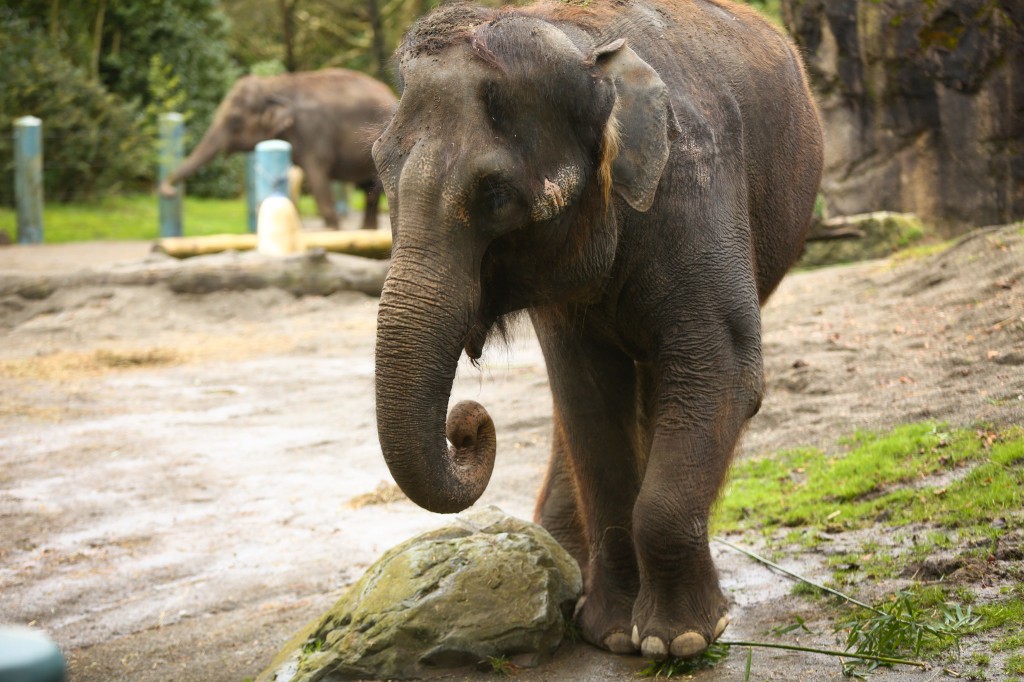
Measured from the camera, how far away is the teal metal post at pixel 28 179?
701 inches

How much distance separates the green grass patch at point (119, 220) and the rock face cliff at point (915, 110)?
39.6 ft

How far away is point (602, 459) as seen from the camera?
4449mm

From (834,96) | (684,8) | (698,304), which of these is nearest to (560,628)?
(698,304)

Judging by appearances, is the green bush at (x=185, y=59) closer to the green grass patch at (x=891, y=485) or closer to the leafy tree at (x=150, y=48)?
the leafy tree at (x=150, y=48)

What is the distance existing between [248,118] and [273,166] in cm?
354

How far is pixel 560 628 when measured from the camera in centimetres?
433

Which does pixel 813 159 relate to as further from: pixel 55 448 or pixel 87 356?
pixel 87 356

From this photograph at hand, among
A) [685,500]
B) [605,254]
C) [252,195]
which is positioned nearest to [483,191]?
[605,254]

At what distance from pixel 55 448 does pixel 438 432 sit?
5.64 meters

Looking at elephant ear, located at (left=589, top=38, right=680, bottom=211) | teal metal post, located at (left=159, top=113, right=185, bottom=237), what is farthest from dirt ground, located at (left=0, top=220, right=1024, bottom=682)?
teal metal post, located at (left=159, top=113, right=185, bottom=237)

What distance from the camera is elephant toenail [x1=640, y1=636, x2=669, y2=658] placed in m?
3.97

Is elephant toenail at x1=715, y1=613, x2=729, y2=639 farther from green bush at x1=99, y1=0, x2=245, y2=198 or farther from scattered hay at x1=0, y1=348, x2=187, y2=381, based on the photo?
green bush at x1=99, y1=0, x2=245, y2=198

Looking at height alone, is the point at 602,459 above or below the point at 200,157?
above

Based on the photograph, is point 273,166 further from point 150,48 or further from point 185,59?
point 150,48
